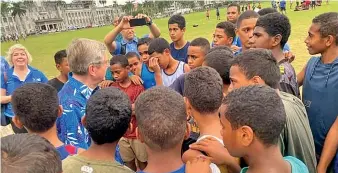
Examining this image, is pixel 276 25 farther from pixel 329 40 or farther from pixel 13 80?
pixel 13 80

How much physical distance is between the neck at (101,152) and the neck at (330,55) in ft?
7.12

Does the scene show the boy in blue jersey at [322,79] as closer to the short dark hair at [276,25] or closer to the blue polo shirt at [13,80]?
the short dark hair at [276,25]

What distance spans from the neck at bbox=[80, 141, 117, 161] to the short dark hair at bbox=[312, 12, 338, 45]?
2.25 metres

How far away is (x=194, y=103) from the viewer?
228 cm

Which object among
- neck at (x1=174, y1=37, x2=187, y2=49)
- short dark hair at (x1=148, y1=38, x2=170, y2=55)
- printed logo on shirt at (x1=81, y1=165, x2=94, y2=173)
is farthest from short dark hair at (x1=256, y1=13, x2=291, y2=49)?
printed logo on shirt at (x1=81, y1=165, x2=94, y2=173)

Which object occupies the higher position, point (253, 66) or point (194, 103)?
point (253, 66)

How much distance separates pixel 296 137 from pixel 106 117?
4.36 feet

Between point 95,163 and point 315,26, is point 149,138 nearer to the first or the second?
Answer: point 95,163

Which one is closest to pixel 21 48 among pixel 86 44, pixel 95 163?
pixel 86 44

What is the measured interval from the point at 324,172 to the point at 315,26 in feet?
4.60

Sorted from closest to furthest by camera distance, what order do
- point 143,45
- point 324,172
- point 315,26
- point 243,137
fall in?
point 243,137 → point 324,172 → point 315,26 → point 143,45

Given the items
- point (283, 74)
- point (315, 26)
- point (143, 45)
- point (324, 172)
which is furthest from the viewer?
point (143, 45)

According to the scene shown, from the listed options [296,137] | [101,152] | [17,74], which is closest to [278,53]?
[296,137]

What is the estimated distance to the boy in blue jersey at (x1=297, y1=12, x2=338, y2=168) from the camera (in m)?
2.74
